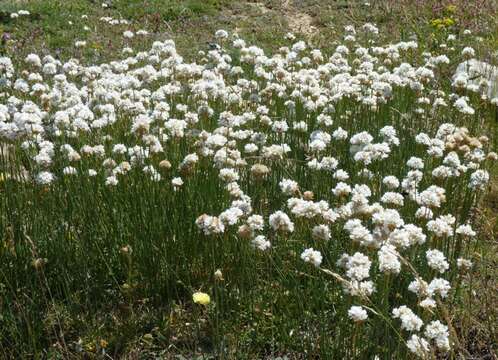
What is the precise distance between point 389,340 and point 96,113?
315cm

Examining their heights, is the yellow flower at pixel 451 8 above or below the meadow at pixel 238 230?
above

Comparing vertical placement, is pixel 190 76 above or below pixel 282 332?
above

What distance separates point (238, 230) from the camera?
3.46 meters

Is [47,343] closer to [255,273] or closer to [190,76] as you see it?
[255,273]

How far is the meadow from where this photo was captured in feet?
10.8

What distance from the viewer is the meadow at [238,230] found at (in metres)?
3.30

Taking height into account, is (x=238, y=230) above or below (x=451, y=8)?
below

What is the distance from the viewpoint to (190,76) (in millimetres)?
5809

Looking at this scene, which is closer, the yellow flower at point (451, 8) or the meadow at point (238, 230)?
the meadow at point (238, 230)

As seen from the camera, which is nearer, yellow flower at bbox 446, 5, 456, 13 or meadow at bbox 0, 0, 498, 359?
meadow at bbox 0, 0, 498, 359

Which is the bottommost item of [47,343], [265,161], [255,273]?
[47,343]

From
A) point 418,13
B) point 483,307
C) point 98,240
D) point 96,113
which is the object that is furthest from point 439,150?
point 418,13

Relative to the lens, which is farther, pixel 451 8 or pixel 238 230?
pixel 451 8

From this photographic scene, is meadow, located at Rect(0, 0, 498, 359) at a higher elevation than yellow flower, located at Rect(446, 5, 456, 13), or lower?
lower
